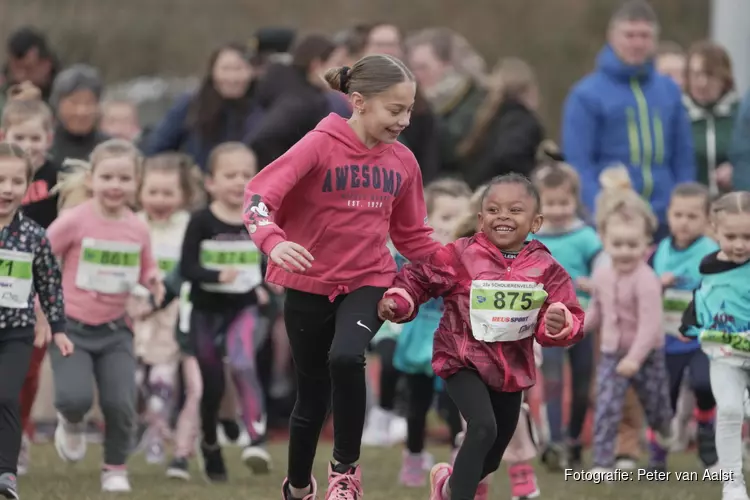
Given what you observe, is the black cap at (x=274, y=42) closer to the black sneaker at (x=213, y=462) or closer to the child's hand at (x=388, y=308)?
the black sneaker at (x=213, y=462)

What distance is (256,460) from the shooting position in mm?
10336

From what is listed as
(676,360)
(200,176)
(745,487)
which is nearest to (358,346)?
(745,487)

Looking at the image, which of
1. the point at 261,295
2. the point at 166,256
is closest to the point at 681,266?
the point at 261,295

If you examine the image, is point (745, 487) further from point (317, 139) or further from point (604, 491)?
point (317, 139)

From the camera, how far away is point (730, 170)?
12273 mm

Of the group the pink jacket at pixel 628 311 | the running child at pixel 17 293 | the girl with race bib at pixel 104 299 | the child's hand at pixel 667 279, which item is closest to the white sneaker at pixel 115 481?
the girl with race bib at pixel 104 299

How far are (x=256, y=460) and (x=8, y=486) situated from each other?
227 cm

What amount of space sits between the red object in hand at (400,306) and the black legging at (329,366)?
121mm

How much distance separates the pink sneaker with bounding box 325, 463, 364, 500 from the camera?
7758 mm

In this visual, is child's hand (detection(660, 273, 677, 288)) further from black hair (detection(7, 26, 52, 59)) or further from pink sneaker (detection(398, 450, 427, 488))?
black hair (detection(7, 26, 52, 59))

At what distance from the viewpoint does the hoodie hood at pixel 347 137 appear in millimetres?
7801

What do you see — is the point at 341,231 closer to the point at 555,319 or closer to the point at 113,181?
the point at 555,319

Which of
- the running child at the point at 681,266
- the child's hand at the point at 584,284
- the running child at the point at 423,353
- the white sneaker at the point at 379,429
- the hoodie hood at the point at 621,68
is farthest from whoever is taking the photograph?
the white sneaker at the point at 379,429

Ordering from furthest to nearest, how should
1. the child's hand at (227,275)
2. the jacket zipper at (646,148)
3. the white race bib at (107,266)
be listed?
the jacket zipper at (646,148)
the child's hand at (227,275)
the white race bib at (107,266)
